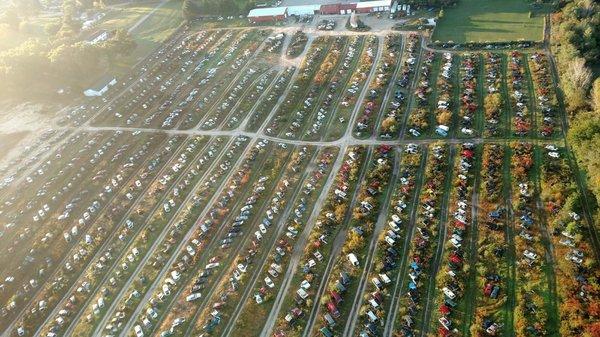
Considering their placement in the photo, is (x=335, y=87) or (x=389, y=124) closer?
(x=389, y=124)

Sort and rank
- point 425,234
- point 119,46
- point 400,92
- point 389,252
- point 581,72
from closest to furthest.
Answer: point 389,252 → point 425,234 → point 581,72 → point 400,92 → point 119,46

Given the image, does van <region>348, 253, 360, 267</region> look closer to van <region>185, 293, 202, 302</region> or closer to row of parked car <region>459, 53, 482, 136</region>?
van <region>185, 293, 202, 302</region>

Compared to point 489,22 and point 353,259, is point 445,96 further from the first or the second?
point 353,259

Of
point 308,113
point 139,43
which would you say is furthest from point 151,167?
point 139,43

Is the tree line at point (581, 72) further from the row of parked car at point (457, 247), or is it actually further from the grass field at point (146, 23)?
the grass field at point (146, 23)

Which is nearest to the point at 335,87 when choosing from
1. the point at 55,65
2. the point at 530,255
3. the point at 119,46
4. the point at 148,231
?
the point at 148,231

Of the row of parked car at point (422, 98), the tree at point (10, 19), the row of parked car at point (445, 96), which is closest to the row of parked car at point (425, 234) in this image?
the row of parked car at point (445, 96)

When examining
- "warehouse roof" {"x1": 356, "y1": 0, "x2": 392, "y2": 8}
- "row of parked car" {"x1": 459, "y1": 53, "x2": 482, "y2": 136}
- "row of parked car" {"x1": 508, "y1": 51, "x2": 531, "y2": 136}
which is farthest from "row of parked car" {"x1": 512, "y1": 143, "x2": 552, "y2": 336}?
"warehouse roof" {"x1": 356, "y1": 0, "x2": 392, "y2": 8}
